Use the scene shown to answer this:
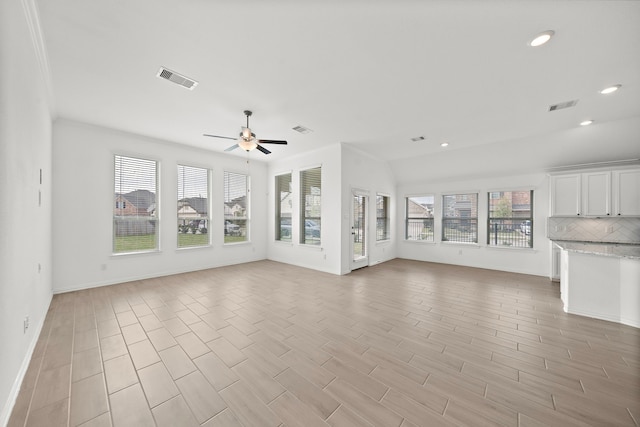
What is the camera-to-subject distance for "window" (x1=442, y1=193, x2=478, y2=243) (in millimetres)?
6547

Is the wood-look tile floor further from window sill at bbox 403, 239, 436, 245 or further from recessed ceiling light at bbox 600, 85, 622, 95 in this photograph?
window sill at bbox 403, 239, 436, 245

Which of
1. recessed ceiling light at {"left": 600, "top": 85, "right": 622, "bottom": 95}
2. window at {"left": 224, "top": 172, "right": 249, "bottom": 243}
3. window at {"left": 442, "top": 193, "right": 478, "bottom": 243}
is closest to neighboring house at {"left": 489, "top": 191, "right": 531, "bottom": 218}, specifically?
window at {"left": 442, "top": 193, "right": 478, "bottom": 243}

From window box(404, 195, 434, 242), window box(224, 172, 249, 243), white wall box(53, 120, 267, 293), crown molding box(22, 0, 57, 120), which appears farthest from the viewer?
window box(404, 195, 434, 242)

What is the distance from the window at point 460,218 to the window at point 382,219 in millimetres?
1659

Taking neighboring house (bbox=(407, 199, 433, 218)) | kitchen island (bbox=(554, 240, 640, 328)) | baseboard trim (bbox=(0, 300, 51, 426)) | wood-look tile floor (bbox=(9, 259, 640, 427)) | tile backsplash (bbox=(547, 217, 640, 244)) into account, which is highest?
neighboring house (bbox=(407, 199, 433, 218))

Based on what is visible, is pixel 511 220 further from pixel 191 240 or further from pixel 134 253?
pixel 134 253

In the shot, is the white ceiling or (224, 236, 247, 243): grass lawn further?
(224, 236, 247, 243): grass lawn

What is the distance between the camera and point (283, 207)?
22.5 feet

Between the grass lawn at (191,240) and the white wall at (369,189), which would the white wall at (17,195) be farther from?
the white wall at (369,189)

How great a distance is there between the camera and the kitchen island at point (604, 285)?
288 cm

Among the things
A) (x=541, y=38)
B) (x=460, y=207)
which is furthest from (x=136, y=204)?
(x=460, y=207)

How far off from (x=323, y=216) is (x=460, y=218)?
13.8 feet

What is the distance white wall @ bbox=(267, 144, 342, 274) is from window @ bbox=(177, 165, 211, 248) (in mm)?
2028

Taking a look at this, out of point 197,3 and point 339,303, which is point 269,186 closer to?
point 339,303
